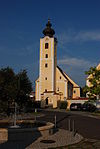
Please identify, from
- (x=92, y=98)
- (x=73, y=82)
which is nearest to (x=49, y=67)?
(x=73, y=82)

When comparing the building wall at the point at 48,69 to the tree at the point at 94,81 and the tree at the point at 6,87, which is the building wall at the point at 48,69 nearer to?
the tree at the point at 94,81

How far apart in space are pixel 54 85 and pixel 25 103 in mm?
52340

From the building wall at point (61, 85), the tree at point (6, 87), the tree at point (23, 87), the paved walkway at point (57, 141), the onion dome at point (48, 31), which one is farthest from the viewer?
the onion dome at point (48, 31)

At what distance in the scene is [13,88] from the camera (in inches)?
597

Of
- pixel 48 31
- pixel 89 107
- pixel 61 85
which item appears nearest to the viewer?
pixel 89 107

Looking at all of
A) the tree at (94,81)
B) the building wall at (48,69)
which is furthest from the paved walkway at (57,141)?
the building wall at (48,69)

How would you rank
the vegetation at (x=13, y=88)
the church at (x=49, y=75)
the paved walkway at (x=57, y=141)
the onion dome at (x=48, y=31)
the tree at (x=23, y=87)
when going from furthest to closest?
the onion dome at (x=48, y=31) → the church at (x=49, y=75) → the tree at (x=23, y=87) → the vegetation at (x=13, y=88) → the paved walkway at (x=57, y=141)

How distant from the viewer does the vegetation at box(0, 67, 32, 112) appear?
589 inches

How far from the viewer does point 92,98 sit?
36.3m

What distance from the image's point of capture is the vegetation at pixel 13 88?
15.0m

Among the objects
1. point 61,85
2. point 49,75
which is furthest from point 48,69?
point 61,85

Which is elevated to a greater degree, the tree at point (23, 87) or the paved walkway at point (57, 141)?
the tree at point (23, 87)

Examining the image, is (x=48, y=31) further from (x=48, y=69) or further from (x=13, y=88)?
(x=13, y=88)

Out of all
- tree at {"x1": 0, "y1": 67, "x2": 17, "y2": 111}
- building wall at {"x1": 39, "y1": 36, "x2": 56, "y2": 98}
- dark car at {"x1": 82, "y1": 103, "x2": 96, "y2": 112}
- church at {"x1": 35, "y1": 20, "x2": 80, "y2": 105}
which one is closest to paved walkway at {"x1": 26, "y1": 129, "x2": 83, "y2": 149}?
tree at {"x1": 0, "y1": 67, "x2": 17, "y2": 111}
